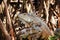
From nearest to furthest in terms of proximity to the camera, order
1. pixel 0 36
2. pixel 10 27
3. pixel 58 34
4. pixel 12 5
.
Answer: pixel 58 34, pixel 10 27, pixel 0 36, pixel 12 5

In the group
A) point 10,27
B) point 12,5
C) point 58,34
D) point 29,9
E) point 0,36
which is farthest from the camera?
point 12,5

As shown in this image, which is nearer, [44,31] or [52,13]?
[44,31]

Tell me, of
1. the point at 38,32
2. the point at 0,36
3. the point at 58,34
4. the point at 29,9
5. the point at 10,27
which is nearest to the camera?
the point at 58,34

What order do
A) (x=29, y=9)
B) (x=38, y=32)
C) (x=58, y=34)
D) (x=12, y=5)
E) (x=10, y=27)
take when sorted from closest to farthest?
(x=58, y=34)
(x=38, y=32)
(x=10, y=27)
(x=29, y=9)
(x=12, y=5)

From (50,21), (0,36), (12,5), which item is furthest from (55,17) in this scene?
(0,36)

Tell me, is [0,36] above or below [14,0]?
below

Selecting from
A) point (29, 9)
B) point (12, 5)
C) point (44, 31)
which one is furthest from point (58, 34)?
point (12, 5)

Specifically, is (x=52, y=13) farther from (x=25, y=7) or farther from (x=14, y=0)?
(x=14, y=0)

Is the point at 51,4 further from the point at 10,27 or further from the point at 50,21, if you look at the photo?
A: the point at 10,27

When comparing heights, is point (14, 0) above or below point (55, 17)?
above
